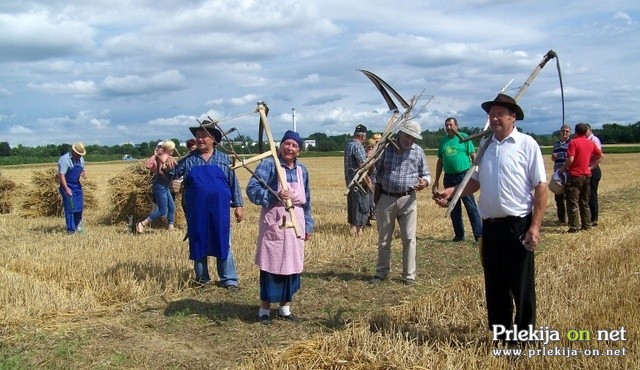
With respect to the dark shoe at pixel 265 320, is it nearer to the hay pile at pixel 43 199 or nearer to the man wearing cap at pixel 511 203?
the man wearing cap at pixel 511 203

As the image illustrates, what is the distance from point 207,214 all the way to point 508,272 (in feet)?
12.6

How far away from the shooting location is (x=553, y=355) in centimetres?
486

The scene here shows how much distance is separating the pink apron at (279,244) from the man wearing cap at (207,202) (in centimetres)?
123

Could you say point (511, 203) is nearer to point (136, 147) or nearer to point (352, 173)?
point (352, 173)

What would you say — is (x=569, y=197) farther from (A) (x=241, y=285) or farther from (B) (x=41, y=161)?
(B) (x=41, y=161)

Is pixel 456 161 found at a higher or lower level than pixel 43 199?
higher

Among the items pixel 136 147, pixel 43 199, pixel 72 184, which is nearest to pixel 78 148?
pixel 72 184

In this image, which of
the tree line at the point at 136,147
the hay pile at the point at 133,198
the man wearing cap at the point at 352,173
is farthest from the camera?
the tree line at the point at 136,147

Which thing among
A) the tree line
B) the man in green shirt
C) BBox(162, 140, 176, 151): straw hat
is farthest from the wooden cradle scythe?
the tree line

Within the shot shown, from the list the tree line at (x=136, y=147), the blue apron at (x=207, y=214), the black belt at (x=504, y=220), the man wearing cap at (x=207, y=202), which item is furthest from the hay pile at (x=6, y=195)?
the tree line at (x=136, y=147)

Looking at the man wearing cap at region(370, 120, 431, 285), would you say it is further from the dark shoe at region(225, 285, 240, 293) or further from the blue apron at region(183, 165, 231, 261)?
the blue apron at region(183, 165, 231, 261)

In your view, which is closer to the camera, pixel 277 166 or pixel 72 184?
pixel 277 166

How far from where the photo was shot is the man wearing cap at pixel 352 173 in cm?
1169

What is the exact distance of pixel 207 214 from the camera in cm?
775
